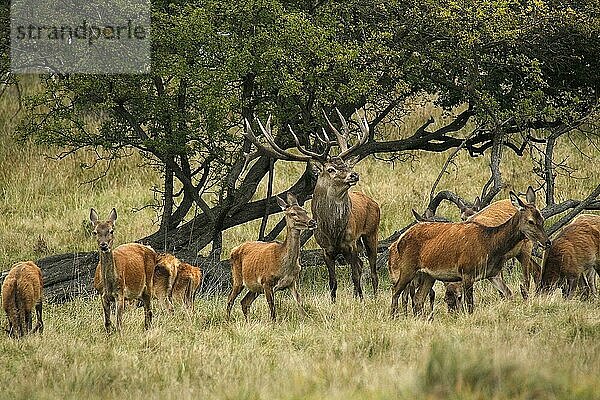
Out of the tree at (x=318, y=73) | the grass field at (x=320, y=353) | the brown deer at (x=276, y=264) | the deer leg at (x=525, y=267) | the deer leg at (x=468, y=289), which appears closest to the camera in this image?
the grass field at (x=320, y=353)

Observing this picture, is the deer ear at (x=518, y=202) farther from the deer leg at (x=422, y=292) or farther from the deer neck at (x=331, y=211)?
the deer neck at (x=331, y=211)

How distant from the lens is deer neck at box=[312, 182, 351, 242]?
13078 mm

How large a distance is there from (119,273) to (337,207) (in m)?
3.13

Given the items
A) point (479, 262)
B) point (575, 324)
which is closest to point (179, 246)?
point (479, 262)

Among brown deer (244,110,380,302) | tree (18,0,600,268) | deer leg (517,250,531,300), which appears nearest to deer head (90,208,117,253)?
brown deer (244,110,380,302)

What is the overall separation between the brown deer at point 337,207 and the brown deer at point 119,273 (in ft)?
7.90

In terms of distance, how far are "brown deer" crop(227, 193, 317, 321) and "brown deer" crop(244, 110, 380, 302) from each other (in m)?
1.11

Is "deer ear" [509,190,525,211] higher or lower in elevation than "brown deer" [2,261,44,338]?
higher

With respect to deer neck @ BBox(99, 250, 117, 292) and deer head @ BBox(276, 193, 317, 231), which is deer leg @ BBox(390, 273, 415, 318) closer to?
deer head @ BBox(276, 193, 317, 231)

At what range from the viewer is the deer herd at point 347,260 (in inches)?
420

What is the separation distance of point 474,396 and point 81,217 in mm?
16615

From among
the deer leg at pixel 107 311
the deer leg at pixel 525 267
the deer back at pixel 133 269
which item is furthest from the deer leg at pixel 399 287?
the deer leg at pixel 107 311

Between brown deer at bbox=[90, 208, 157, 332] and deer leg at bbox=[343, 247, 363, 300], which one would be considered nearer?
brown deer at bbox=[90, 208, 157, 332]

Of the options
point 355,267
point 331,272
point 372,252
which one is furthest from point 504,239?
point 372,252
